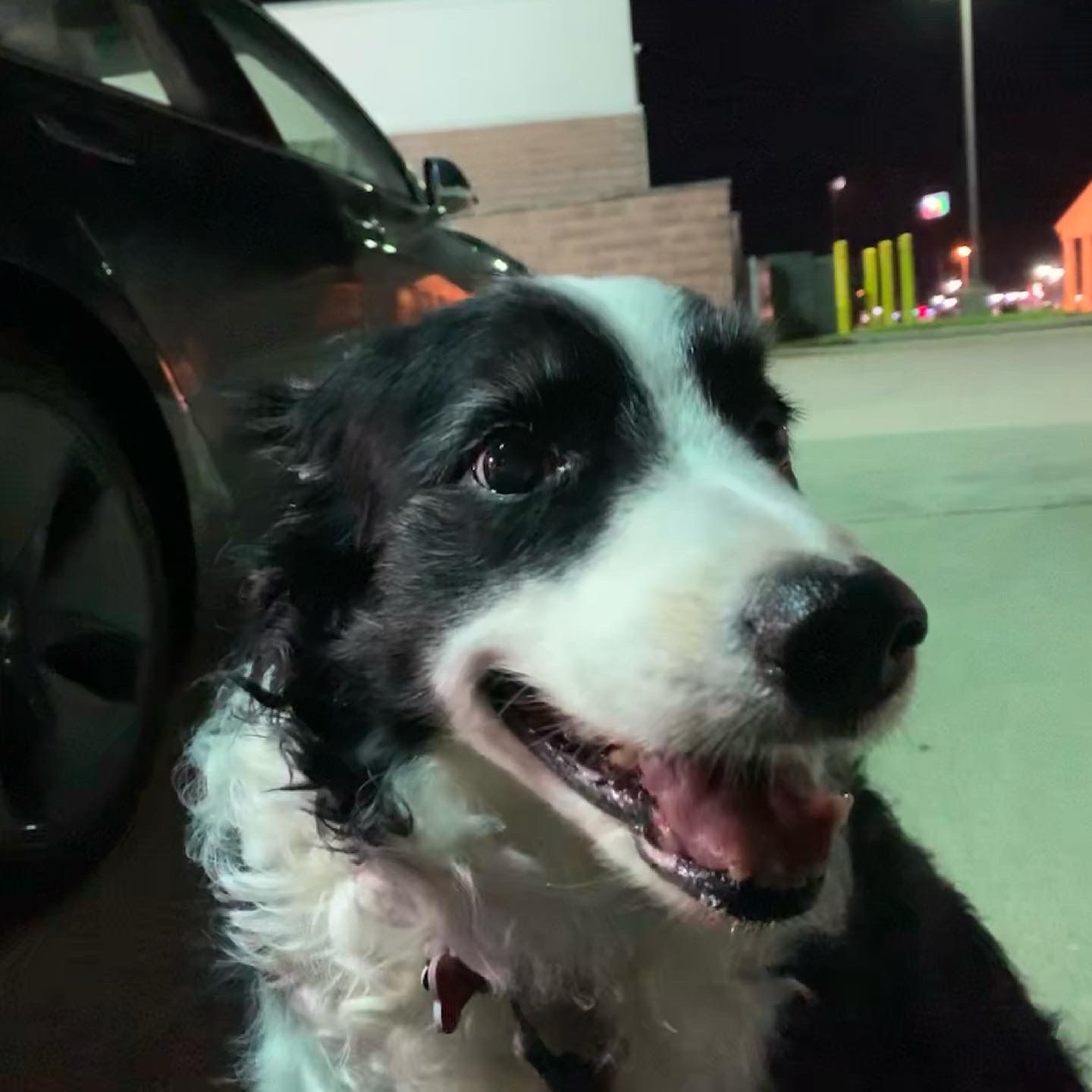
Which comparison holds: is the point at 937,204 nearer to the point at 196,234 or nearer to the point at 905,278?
the point at 905,278

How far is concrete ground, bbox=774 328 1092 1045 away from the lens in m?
2.18

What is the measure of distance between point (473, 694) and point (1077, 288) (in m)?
20.5

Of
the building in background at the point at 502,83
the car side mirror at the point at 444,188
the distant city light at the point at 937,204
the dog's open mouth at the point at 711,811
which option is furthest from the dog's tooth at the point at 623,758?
the distant city light at the point at 937,204

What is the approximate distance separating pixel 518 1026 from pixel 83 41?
6.67 ft

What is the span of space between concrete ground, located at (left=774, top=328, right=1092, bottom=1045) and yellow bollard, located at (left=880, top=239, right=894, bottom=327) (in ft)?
37.3

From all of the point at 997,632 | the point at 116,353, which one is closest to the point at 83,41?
the point at 116,353

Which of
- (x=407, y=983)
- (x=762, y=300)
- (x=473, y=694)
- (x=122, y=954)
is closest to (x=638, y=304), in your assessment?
(x=473, y=694)

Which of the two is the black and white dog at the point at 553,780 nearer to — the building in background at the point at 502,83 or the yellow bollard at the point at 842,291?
the building in background at the point at 502,83

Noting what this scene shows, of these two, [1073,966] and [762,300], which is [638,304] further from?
[762,300]

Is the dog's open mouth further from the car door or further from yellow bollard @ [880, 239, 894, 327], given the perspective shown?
yellow bollard @ [880, 239, 894, 327]

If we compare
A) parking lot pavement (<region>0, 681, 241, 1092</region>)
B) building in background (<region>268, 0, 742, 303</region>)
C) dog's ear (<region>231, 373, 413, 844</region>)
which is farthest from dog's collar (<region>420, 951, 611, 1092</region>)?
building in background (<region>268, 0, 742, 303</region>)

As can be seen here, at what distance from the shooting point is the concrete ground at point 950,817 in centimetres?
195

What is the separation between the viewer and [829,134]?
24.5 m

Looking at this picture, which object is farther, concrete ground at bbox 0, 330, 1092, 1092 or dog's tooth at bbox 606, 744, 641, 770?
concrete ground at bbox 0, 330, 1092, 1092
